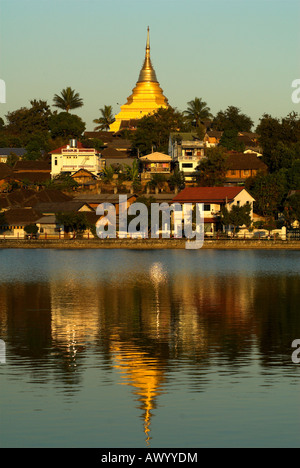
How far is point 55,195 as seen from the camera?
105m

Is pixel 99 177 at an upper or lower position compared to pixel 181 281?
upper

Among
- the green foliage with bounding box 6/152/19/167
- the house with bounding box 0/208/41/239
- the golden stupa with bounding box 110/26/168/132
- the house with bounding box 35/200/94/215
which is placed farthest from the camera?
the golden stupa with bounding box 110/26/168/132

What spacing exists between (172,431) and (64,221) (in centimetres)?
7822

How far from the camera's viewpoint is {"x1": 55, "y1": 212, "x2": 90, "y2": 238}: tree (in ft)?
311

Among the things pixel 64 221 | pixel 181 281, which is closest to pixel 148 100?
pixel 64 221

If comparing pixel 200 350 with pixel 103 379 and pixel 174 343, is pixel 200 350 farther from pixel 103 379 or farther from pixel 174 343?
pixel 103 379

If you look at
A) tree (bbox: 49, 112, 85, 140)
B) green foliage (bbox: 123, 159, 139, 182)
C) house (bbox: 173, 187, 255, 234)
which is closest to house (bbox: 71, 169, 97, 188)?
green foliage (bbox: 123, 159, 139, 182)

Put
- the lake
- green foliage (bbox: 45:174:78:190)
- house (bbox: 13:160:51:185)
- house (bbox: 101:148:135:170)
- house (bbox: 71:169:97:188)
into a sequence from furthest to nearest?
house (bbox: 101:148:135:170), house (bbox: 13:160:51:185), house (bbox: 71:169:97:188), green foliage (bbox: 45:174:78:190), the lake

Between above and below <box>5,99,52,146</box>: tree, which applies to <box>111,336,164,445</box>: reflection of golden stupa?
below

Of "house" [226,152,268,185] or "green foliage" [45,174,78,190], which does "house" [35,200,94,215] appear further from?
"house" [226,152,268,185]

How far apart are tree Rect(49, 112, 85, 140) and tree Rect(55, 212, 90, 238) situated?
39.0 metres

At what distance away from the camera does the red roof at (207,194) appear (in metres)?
98.6

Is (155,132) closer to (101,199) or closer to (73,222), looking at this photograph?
(101,199)

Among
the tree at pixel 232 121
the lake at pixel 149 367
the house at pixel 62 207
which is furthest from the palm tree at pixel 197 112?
the lake at pixel 149 367
